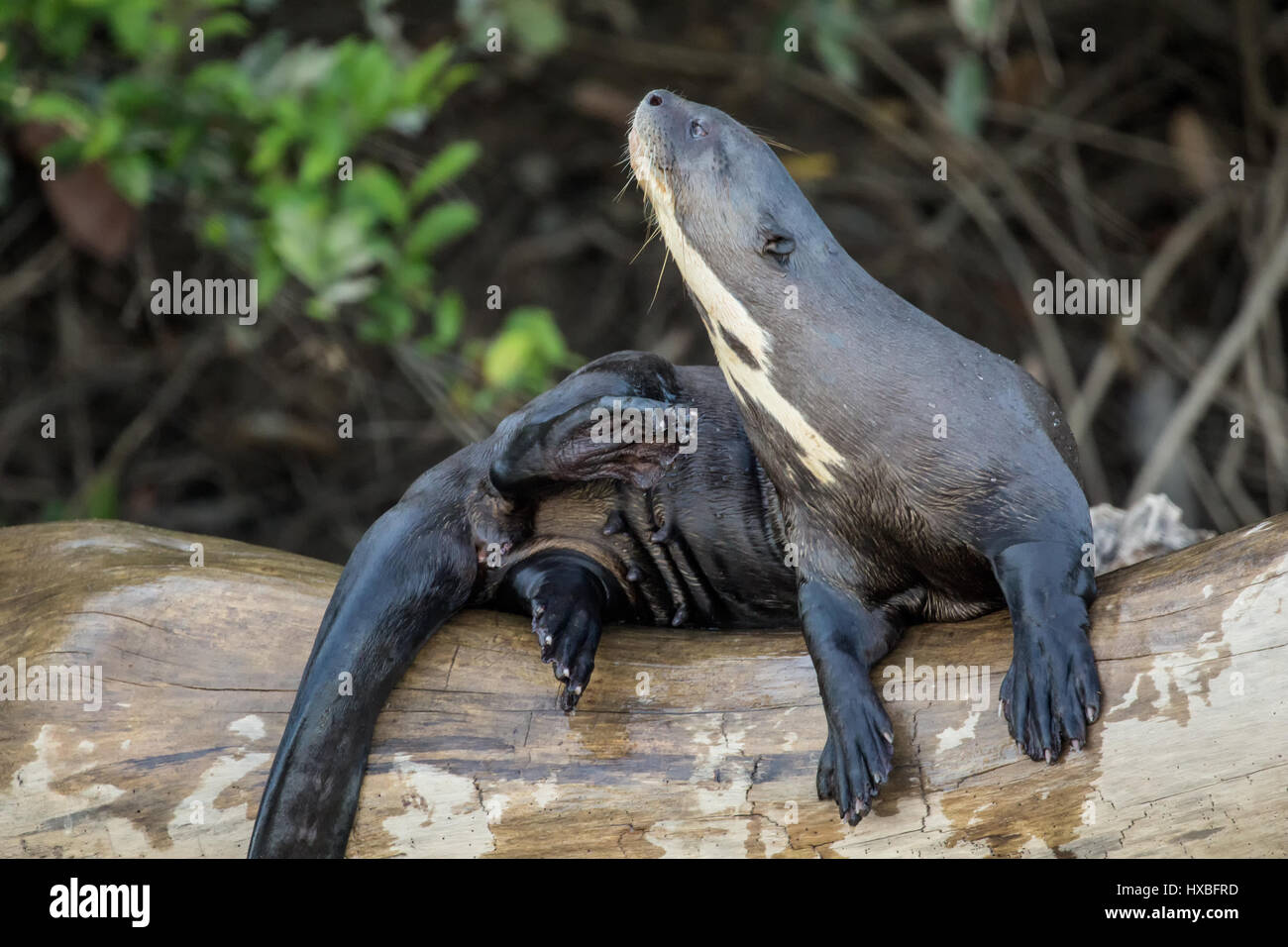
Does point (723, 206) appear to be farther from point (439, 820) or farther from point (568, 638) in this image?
point (439, 820)

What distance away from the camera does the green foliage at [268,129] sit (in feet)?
10.1

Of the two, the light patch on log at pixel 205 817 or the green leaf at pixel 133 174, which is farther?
the green leaf at pixel 133 174

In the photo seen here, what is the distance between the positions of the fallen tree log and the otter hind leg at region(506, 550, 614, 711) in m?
0.05

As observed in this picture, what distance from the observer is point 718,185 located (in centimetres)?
194

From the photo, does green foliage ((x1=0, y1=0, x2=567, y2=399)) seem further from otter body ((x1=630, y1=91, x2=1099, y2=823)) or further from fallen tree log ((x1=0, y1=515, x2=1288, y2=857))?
otter body ((x1=630, y1=91, x2=1099, y2=823))

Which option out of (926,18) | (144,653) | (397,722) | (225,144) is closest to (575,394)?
(397,722)

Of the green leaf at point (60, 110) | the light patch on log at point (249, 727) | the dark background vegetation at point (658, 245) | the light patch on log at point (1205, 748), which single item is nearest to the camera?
the light patch on log at point (1205, 748)

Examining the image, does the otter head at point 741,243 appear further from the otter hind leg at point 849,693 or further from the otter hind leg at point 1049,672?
the otter hind leg at point 1049,672

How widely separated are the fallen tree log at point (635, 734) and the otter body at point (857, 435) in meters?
0.08

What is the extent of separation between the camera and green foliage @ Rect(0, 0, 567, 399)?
3.07 meters

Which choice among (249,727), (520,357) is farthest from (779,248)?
(520,357)

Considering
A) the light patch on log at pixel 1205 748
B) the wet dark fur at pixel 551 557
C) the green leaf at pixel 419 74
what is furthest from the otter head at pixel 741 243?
the green leaf at pixel 419 74

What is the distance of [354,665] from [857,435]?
29.2 inches

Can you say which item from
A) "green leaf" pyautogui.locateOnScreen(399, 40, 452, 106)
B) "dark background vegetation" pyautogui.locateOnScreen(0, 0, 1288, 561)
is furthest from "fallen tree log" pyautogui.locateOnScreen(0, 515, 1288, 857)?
"dark background vegetation" pyautogui.locateOnScreen(0, 0, 1288, 561)
